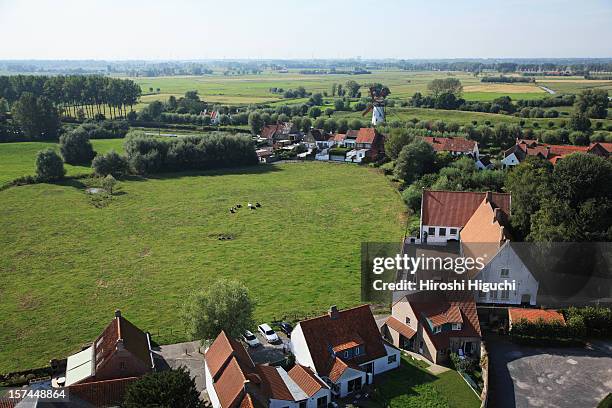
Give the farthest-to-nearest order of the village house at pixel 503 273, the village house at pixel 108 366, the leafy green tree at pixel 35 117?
the leafy green tree at pixel 35 117 < the village house at pixel 503 273 < the village house at pixel 108 366

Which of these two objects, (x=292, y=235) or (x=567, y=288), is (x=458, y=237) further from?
(x=292, y=235)

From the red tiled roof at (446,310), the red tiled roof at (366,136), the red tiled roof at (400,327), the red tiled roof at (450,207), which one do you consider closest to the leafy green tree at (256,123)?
the red tiled roof at (366,136)

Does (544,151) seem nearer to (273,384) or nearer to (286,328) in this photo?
(286,328)

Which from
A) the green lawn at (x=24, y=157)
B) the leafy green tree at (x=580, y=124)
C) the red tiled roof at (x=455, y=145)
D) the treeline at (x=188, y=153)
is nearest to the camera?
the green lawn at (x=24, y=157)

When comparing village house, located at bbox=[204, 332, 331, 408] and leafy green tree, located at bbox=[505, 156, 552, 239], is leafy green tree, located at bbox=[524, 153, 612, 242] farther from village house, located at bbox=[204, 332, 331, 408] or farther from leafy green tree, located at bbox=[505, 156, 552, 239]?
village house, located at bbox=[204, 332, 331, 408]

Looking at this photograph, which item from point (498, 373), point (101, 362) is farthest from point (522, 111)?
point (101, 362)

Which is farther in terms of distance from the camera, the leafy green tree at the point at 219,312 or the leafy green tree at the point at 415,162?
the leafy green tree at the point at 415,162

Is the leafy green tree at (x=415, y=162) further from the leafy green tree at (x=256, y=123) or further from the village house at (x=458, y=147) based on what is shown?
the leafy green tree at (x=256, y=123)
